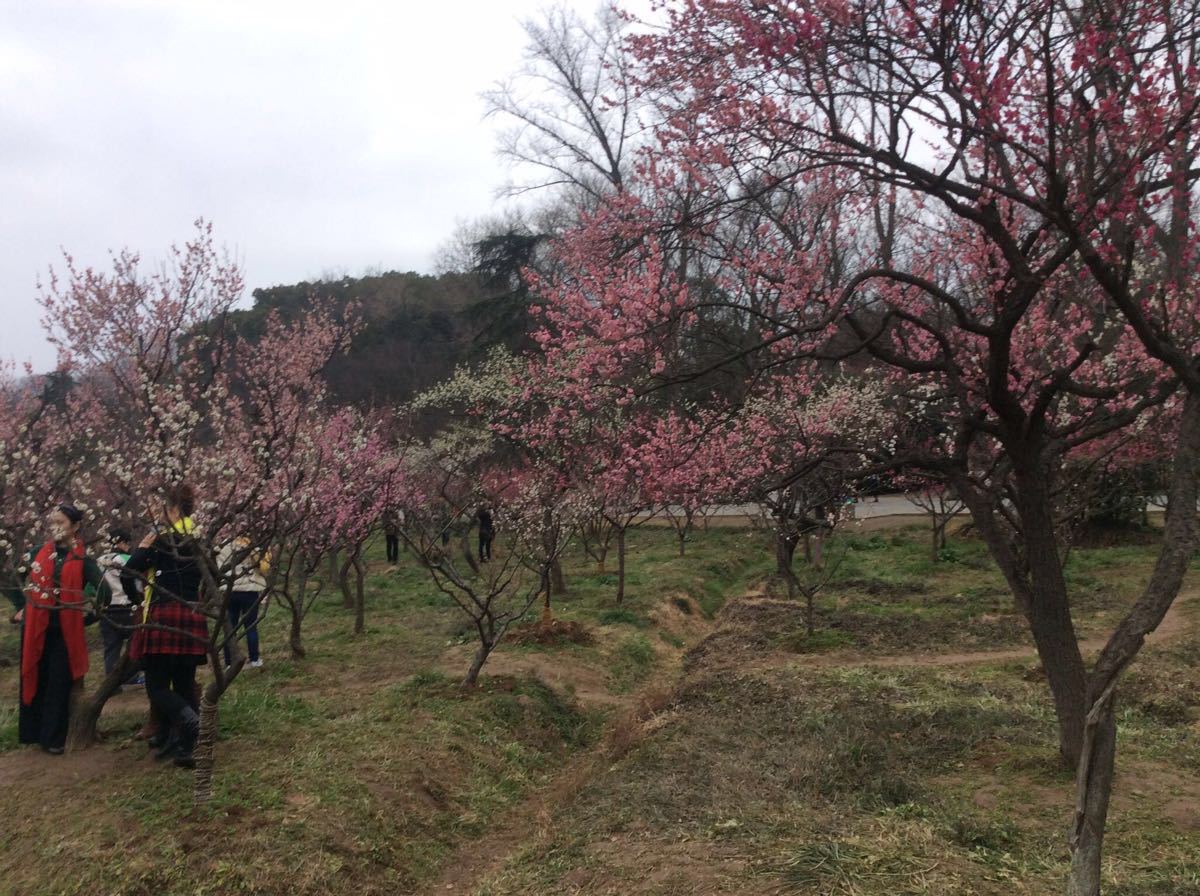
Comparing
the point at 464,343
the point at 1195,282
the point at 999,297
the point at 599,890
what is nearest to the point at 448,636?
the point at 599,890

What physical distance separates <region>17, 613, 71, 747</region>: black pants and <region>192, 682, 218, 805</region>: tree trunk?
4.02 ft

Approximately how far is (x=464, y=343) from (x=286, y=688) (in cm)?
2396

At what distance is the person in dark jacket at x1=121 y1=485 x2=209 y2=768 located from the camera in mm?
5141

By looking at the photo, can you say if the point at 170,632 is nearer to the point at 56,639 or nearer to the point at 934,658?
the point at 56,639

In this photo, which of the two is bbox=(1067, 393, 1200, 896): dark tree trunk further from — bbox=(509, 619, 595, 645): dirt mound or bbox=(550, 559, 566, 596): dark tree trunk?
bbox=(550, 559, 566, 596): dark tree trunk

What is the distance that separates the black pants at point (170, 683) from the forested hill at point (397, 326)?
19477 mm

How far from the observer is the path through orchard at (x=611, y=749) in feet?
16.6

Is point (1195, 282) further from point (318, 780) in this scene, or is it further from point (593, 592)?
point (593, 592)

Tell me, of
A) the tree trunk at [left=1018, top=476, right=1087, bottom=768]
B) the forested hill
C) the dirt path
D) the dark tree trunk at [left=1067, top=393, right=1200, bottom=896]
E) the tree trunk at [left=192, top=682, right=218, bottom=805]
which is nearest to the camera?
the dark tree trunk at [left=1067, top=393, right=1200, bottom=896]

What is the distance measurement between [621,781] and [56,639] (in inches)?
147

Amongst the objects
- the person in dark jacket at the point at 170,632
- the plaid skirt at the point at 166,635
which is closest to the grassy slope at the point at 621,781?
the person in dark jacket at the point at 170,632

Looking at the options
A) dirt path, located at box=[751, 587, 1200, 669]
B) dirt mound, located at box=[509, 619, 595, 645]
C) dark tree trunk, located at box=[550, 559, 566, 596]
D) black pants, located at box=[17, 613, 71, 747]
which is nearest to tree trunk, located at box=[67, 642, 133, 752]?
black pants, located at box=[17, 613, 71, 747]

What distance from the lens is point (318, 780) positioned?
17.8ft

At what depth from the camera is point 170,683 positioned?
5527 millimetres
